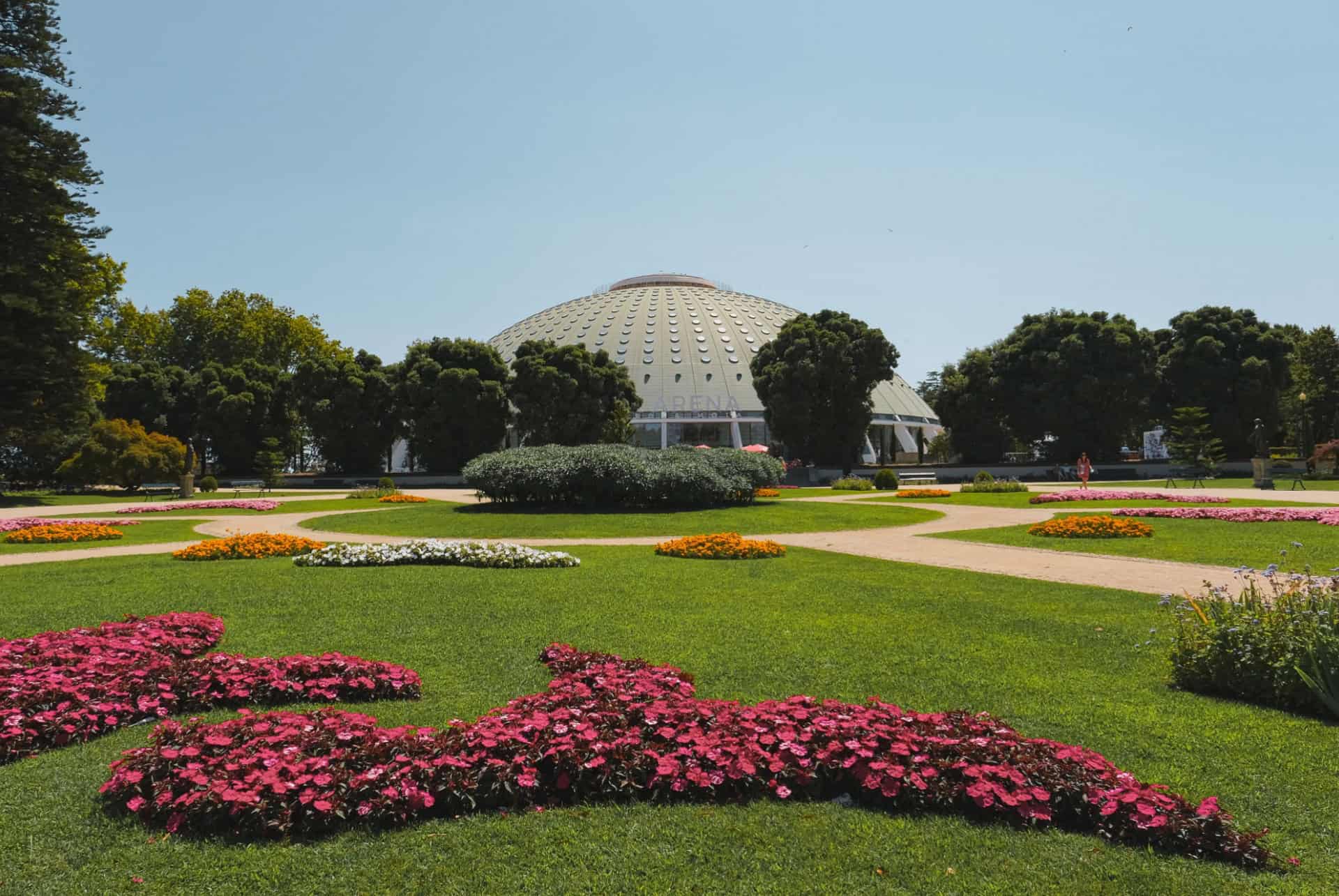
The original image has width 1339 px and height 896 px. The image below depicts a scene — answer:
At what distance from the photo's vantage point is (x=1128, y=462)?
163ft

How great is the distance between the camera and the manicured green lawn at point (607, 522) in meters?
19.0

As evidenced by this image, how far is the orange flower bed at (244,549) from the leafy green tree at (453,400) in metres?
33.5

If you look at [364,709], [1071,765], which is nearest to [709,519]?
[364,709]

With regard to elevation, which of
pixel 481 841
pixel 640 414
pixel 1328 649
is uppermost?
pixel 640 414

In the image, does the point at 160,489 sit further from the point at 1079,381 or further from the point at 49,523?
the point at 1079,381

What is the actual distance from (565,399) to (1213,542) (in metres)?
37.8

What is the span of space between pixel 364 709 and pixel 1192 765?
5.10 m

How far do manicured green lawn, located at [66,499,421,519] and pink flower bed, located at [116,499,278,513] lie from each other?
144 millimetres

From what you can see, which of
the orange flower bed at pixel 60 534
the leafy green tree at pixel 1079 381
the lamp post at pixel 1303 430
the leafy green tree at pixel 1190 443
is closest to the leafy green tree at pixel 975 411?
the leafy green tree at pixel 1079 381

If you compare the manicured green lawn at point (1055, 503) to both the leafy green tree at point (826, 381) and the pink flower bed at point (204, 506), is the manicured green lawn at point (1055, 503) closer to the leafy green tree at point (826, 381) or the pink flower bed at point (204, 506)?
the leafy green tree at point (826, 381)

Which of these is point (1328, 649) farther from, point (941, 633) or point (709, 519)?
point (709, 519)

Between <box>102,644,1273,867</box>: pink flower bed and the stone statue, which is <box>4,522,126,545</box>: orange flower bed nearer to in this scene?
<box>102,644,1273,867</box>: pink flower bed

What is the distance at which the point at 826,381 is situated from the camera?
47.0 meters

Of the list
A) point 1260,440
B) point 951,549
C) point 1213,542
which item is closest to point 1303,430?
point 1260,440
